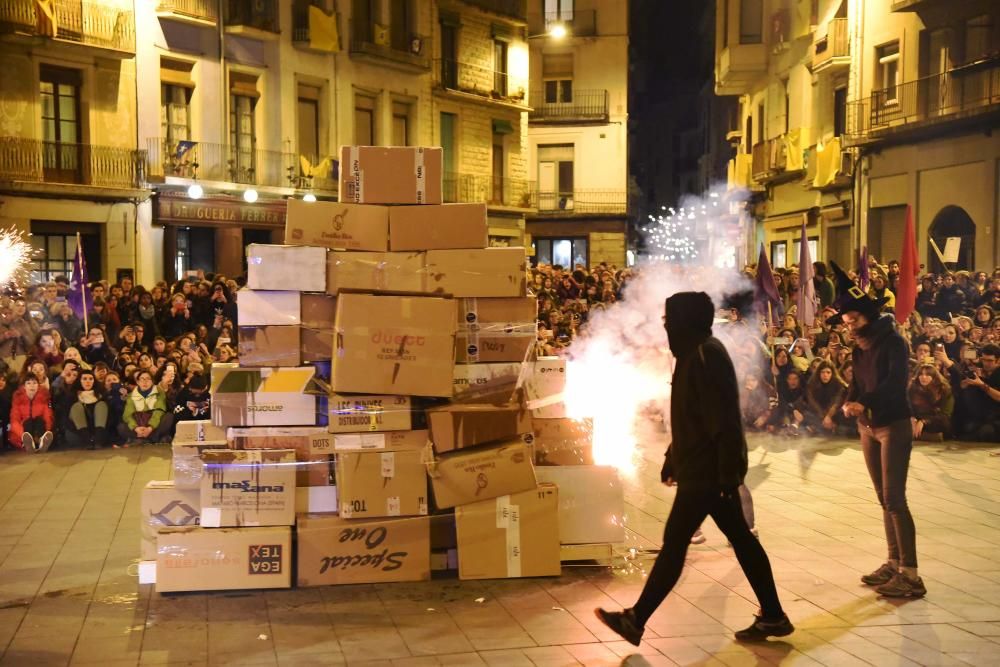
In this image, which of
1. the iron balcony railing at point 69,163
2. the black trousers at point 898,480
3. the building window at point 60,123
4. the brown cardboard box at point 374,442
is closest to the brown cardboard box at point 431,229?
the brown cardboard box at point 374,442

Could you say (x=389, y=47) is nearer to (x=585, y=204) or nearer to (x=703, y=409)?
(x=585, y=204)

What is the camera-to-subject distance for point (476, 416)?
7.21 m

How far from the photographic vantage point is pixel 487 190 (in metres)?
38.1

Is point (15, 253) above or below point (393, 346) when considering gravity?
above

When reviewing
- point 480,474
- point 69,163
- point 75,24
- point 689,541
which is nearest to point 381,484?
point 480,474

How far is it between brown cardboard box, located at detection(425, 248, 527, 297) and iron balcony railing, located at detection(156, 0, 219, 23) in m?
22.2

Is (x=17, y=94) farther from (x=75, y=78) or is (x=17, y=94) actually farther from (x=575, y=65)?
(x=575, y=65)

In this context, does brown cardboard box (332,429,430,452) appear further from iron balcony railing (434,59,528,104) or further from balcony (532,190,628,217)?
balcony (532,190,628,217)

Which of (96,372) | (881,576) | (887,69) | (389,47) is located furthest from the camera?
(389,47)

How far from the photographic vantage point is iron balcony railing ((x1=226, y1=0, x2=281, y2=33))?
28734mm

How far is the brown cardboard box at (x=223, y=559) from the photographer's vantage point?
6852 millimetres

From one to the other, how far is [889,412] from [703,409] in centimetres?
158

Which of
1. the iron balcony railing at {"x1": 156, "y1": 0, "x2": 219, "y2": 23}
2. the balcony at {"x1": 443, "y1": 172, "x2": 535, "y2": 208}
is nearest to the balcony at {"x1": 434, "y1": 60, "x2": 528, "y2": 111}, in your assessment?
the balcony at {"x1": 443, "y1": 172, "x2": 535, "y2": 208}

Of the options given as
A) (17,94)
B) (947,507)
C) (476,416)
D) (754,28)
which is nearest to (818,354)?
(947,507)
